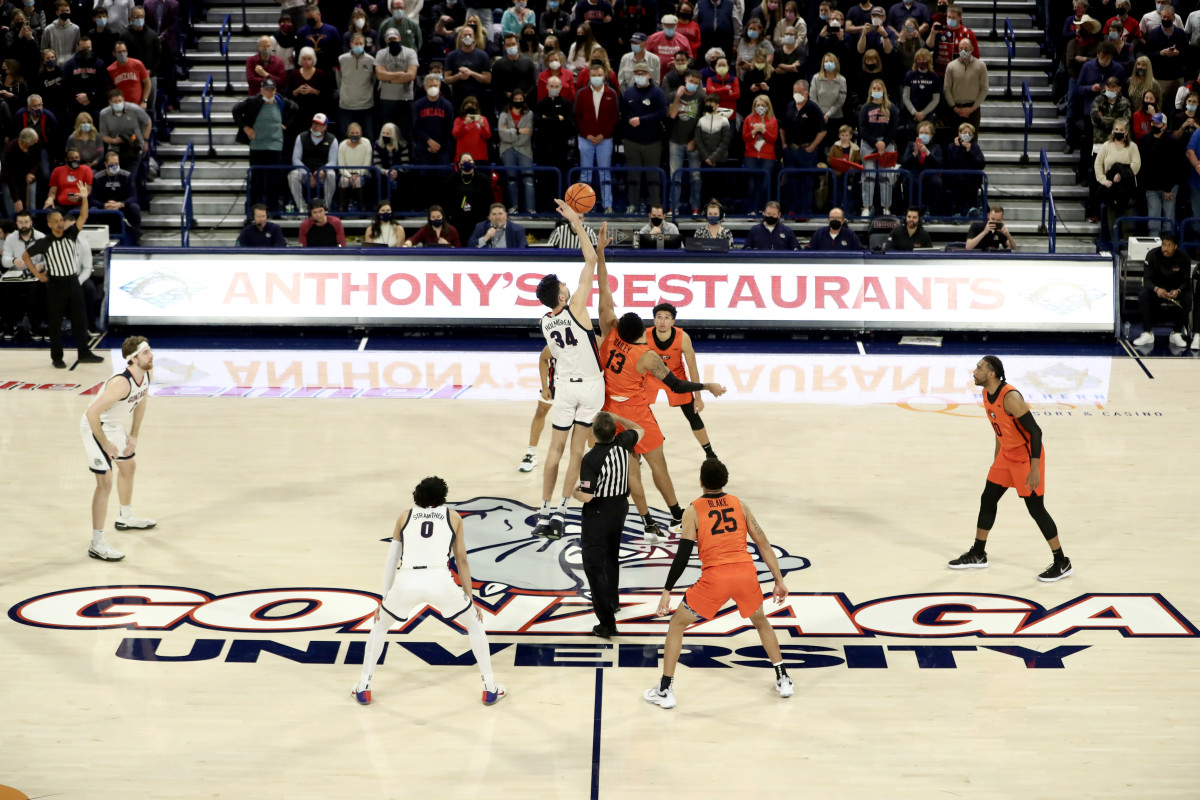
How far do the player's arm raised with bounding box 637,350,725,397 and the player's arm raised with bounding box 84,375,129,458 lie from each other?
436 centimetres

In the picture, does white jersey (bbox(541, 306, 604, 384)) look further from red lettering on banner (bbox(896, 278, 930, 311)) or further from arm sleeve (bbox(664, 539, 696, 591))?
red lettering on banner (bbox(896, 278, 930, 311))

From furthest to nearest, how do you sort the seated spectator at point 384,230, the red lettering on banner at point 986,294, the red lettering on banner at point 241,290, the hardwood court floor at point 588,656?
1. the seated spectator at point 384,230
2. the red lettering on banner at point 241,290
3. the red lettering on banner at point 986,294
4. the hardwood court floor at point 588,656

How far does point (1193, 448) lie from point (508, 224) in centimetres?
1069

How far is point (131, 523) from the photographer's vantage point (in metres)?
13.1

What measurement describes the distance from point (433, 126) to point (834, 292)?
769 centimetres

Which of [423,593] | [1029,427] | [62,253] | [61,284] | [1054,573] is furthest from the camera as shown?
[61,284]

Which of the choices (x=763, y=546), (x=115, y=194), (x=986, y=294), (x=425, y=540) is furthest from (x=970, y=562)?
(x=115, y=194)

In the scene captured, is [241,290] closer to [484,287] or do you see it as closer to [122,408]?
[484,287]

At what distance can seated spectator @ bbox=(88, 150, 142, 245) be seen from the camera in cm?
2438

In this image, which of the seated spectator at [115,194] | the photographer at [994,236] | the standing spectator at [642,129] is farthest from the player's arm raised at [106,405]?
the photographer at [994,236]

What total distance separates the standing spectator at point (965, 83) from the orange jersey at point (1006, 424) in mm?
14578

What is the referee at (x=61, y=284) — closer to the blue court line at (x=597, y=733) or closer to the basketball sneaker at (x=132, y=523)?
the basketball sneaker at (x=132, y=523)

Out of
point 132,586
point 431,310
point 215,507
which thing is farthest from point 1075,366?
point 132,586

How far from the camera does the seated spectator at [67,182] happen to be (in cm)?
2352
